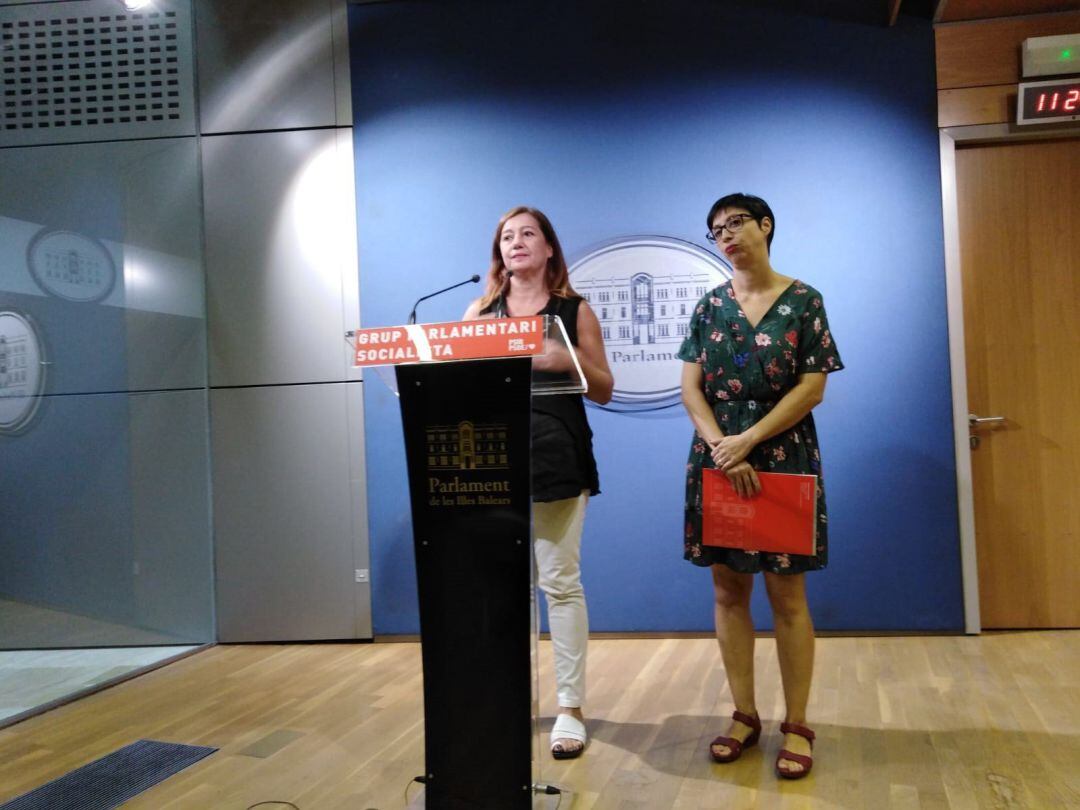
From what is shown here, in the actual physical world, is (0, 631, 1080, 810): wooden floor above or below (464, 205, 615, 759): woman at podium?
below

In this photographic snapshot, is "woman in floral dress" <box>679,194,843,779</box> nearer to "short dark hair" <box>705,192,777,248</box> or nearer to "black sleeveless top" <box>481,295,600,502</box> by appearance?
"short dark hair" <box>705,192,777,248</box>

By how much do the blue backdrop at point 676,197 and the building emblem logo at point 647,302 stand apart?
0.08 m

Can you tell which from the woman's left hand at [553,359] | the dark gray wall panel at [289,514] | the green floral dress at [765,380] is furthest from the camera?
the dark gray wall panel at [289,514]

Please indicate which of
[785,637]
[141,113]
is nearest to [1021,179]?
[785,637]

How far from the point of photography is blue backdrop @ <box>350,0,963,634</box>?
12.3 ft

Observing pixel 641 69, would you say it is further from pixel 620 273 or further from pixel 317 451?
pixel 317 451

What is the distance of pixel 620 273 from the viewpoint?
395 cm

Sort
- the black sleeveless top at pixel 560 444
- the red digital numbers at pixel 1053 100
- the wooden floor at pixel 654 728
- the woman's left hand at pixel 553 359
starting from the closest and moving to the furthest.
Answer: the woman's left hand at pixel 553 359
the wooden floor at pixel 654 728
the black sleeveless top at pixel 560 444
the red digital numbers at pixel 1053 100

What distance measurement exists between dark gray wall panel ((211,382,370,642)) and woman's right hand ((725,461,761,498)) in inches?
88.7

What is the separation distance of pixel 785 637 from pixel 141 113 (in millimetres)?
3687

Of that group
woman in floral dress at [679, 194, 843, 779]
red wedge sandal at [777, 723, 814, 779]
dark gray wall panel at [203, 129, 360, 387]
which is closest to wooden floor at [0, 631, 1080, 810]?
red wedge sandal at [777, 723, 814, 779]

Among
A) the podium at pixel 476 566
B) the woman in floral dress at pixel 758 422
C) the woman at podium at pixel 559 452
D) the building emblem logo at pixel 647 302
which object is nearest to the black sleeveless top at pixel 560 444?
the woman at podium at pixel 559 452

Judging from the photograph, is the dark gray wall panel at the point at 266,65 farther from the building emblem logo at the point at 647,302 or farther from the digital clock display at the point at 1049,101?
the digital clock display at the point at 1049,101

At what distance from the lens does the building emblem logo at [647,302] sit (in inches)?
154
